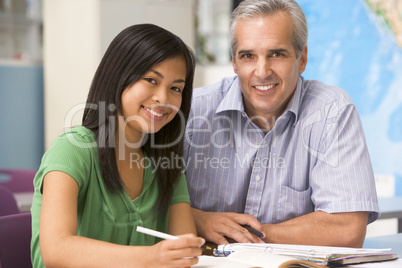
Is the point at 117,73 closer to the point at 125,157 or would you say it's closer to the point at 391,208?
the point at 125,157

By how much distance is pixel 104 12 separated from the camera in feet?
13.5

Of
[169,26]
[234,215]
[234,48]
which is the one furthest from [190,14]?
[234,215]

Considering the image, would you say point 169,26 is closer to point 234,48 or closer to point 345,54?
point 345,54

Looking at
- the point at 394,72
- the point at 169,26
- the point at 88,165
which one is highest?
the point at 169,26

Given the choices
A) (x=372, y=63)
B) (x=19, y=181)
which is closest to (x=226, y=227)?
(x=19, y=181)

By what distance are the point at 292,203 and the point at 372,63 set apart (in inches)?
80.9

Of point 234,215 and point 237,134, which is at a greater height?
point 237,134

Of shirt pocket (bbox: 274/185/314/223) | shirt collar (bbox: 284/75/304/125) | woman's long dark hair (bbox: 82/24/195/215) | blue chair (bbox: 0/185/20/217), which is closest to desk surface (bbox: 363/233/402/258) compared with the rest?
shirt pocket (bbox: 274/185/314/223)

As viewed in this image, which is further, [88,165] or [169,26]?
[169,26]

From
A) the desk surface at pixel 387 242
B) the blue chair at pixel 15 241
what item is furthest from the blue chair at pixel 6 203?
the desk surface at pixel 387 242

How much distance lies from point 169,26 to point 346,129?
2959mm

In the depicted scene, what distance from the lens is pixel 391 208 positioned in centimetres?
232

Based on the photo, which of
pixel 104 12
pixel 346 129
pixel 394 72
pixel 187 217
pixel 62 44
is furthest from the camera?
pixel 62 44

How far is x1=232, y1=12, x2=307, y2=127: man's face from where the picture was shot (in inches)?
70.8
